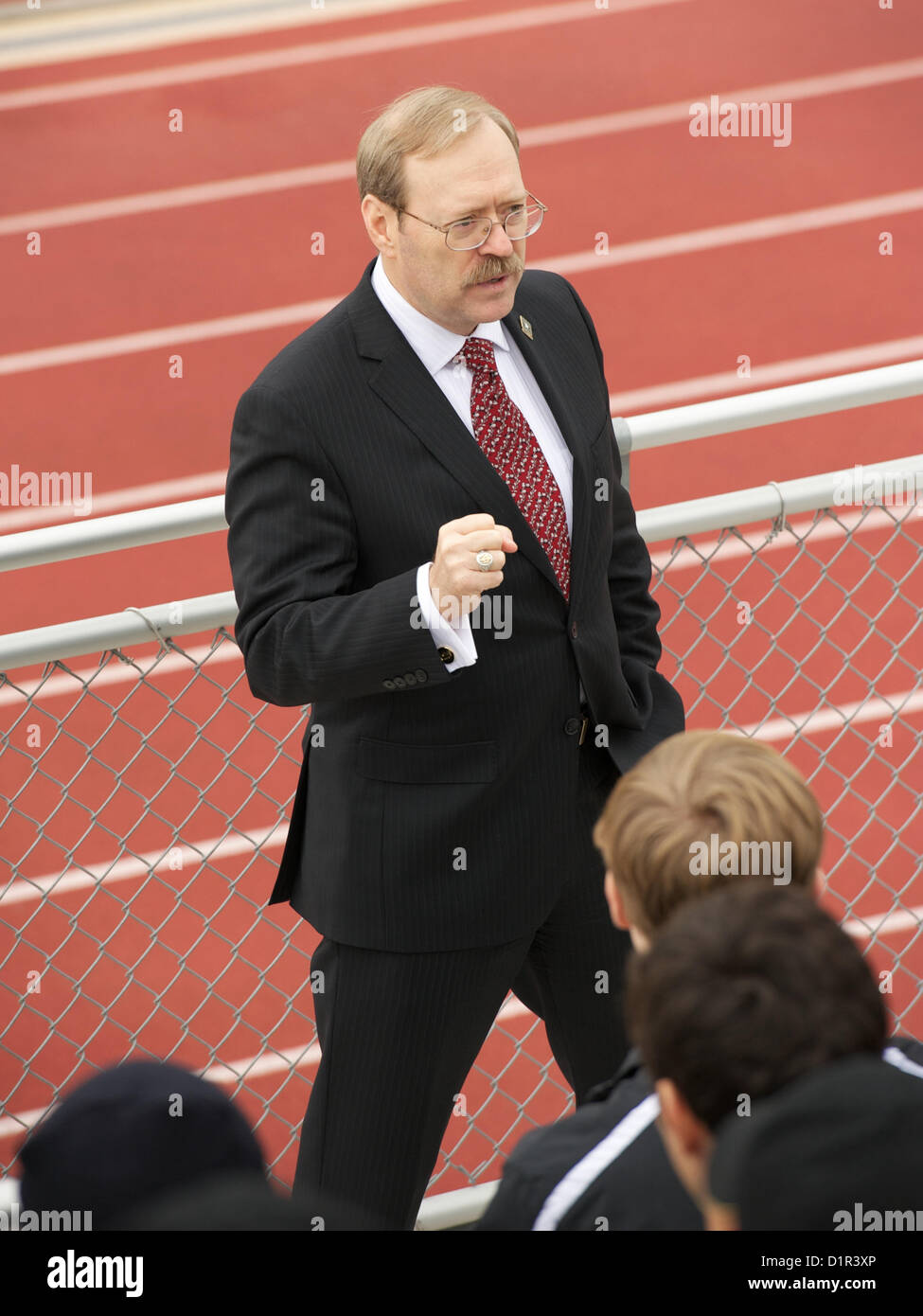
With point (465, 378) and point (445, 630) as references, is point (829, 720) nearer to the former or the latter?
point (465, 378)

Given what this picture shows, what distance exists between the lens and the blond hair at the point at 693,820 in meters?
1.80

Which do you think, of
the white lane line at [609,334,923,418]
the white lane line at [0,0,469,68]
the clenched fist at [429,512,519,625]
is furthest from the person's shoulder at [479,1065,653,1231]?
the white lane line at [0,0,469,68]

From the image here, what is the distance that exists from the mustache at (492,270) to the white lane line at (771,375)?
4876 mm

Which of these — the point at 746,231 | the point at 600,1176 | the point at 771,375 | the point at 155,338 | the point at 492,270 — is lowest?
the point at 600,1176

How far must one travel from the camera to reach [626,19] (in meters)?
10.0

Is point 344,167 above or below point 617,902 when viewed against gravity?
above

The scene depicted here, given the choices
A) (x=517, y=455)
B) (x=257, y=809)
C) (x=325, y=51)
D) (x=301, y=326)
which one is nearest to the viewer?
(x=517, y=455)

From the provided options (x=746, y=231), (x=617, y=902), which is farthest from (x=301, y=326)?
(x=617, y=902)

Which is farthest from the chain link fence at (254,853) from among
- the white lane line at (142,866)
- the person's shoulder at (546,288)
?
the person's shoulder at (546,288)

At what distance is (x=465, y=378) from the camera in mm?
2492

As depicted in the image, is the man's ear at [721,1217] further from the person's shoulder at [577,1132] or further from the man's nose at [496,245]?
the man's nose at [496,245]

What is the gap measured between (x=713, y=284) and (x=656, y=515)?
17.7 feet

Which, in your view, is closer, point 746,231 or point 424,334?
point 424,334

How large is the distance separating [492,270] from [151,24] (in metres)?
9.15
